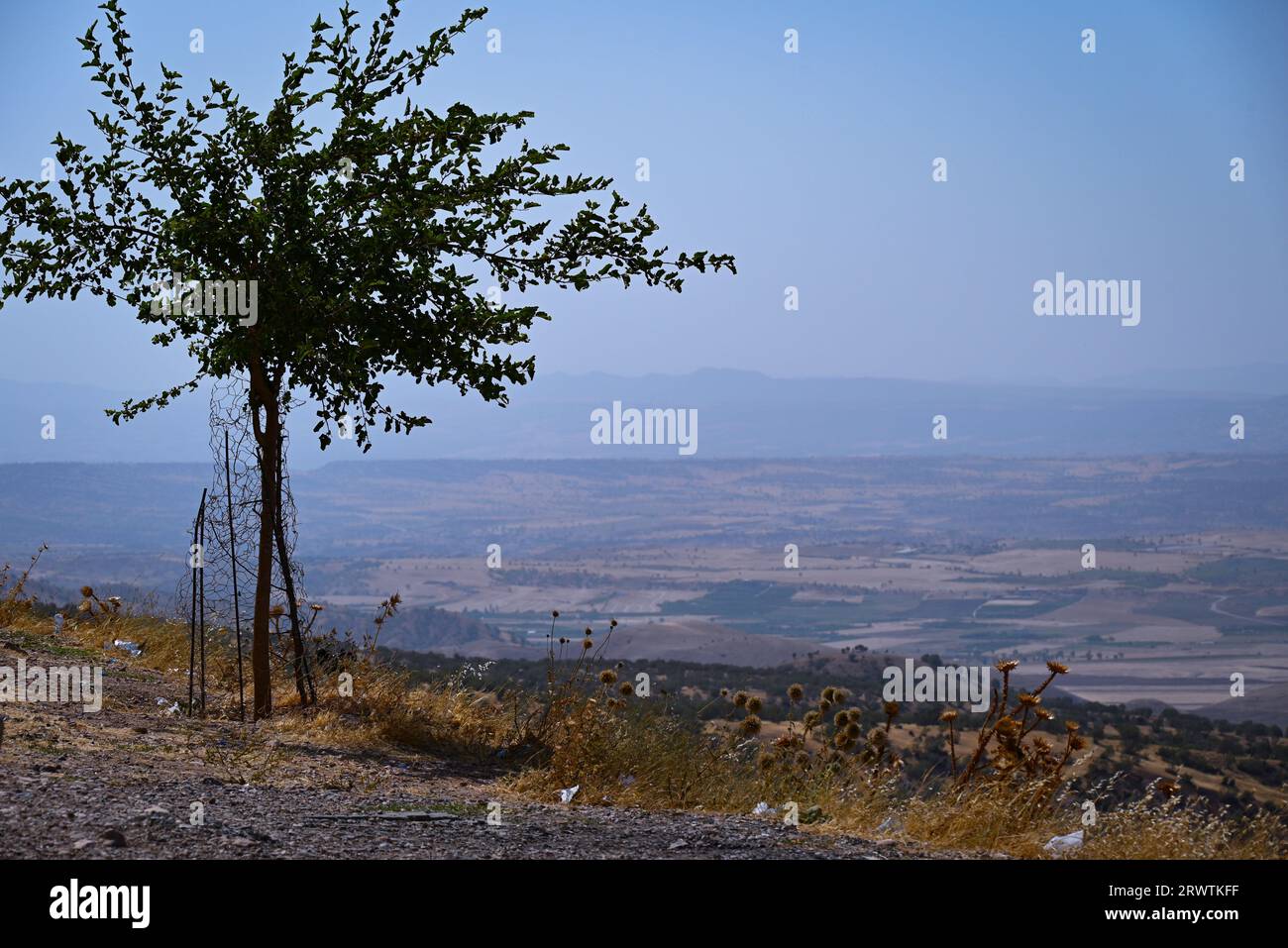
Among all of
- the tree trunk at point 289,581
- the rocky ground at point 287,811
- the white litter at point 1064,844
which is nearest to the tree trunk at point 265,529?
the tree trunk at point 289,581

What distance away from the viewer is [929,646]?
5492 inches

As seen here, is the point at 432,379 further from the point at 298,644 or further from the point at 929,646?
the point at 929,646

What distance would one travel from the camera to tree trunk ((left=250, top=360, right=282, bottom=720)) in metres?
10.3

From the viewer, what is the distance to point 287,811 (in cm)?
656

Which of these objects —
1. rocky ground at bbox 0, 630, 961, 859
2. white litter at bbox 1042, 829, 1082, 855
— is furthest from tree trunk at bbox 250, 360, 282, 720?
white litter at bbox 1042, 829, 1082, 855

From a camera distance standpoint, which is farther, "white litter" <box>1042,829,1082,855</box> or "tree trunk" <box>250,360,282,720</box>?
"tree trunk" <box>250,360,282,720</box>

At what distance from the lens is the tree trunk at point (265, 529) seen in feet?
33.8

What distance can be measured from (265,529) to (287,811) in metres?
4.16

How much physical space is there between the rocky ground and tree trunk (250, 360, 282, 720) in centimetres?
106

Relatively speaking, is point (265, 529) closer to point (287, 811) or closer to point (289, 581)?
point (289, 581)

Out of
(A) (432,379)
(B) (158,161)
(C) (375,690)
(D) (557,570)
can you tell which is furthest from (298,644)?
(D) (557,570)

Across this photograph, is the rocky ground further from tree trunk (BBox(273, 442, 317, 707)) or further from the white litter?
tree trunk (BBox(273, 442, 317, 707))

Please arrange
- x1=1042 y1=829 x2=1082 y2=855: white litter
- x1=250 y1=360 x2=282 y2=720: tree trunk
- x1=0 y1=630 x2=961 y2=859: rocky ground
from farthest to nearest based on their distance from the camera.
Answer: x1=250 y1=360 x2=282 y2=720: tree trunk < x1=1042 y1=829 x2=1082 y2=855: white litter < x1=0 y1=630 x2=961 y2=859: rocky ground
